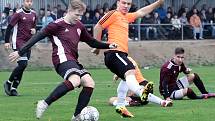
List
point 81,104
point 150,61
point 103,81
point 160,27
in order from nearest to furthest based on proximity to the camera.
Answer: point 81,104
point 103,81
point 150,61
point 160,27

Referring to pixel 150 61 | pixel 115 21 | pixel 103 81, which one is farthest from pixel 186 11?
pixel 115 21

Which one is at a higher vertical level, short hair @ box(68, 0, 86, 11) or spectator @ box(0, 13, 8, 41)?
short hair @ box(68, 0, 86, 11)

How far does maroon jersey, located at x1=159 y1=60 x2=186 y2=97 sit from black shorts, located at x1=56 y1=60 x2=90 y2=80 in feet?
14.2

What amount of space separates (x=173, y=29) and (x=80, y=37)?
1054 inches

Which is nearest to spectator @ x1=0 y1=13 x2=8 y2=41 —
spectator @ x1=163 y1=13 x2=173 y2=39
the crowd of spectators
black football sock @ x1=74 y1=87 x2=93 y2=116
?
the crowd of spectators

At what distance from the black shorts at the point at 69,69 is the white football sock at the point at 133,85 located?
1.16 metres

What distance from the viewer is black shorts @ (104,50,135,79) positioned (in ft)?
41.7

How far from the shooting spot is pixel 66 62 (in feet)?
37.6

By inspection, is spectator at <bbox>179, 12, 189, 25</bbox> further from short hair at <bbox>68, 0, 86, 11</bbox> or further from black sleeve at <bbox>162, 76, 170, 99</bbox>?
short hair at <bbox>68, 0, 86, 11</bbox>

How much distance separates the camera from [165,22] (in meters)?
38.5

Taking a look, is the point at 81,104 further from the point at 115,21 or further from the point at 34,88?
the point at 34,88

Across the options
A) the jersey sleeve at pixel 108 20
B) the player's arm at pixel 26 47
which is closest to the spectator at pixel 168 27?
the jersey sleeve at pixel 108 20

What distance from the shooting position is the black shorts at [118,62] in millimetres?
12695

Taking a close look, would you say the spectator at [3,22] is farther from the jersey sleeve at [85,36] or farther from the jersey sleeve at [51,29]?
the jersey sleeve at [51,29]
